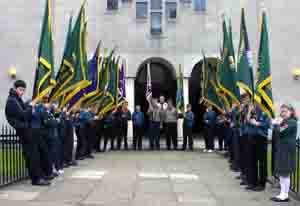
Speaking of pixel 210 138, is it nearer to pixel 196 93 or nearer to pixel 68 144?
pixel 68 144

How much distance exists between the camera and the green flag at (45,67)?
Result: 1173 cm

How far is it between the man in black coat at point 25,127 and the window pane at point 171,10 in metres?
17.0

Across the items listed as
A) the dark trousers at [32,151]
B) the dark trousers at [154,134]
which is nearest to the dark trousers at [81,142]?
the dark trousers at [154,134]

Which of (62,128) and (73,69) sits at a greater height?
(73,69)

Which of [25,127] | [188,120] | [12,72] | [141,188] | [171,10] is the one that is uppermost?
[171,10]

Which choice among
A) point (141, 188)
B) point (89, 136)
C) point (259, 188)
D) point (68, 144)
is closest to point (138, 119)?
point (89, 136)

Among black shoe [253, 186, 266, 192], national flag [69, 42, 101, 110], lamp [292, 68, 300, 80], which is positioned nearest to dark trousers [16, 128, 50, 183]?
national flag [69, 42, 101, 110]

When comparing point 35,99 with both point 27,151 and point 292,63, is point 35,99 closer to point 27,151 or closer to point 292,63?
point 27,151

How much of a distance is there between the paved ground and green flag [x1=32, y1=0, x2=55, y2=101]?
2042 millimetres

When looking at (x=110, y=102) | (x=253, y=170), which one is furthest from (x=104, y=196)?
(x=110, y=102)

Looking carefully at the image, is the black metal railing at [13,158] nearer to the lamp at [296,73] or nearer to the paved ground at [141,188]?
the paved ground at [141,188]

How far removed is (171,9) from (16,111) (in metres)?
17.9

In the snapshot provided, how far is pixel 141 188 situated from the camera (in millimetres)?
11438

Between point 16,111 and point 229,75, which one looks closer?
point 16,111
